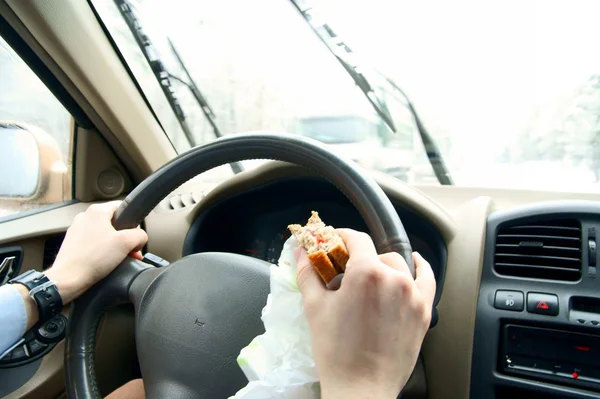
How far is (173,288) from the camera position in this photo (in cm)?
107

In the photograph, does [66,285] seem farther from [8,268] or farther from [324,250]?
[8,268]

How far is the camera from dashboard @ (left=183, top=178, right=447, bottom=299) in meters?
1.60

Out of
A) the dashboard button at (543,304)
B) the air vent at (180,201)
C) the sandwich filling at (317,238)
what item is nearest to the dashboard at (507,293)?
the dashboard button at (543,304)

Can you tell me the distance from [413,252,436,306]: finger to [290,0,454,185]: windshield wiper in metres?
1.08

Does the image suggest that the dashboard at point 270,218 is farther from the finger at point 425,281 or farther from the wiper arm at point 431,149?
the finger at point 425,281

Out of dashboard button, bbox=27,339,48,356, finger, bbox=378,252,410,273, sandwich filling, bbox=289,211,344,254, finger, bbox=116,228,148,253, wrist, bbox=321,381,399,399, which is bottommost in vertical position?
dashboard button, bbox=27,339,48,356

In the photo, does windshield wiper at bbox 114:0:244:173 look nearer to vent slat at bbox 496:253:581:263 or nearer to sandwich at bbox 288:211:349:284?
vent slat at bbox 496:253:581:263

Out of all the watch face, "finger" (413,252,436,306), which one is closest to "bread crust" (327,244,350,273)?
"finger" (413,252,436,306)

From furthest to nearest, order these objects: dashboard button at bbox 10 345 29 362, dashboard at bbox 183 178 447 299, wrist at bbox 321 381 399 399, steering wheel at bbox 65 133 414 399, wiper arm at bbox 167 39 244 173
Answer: wiper arm at bbox 167 39 244 173, dashboard at bbox 183 178 447 299, dashboard button at bbox 10 345 29 362, steering wheel at bbox 65 133 414 399, wrist at bbox 321 381 399 399

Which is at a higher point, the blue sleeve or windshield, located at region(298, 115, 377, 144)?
windshield, located at region(298, 115, 377, 144)

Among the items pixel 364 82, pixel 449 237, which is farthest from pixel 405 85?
pixel 449 237

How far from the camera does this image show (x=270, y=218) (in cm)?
179

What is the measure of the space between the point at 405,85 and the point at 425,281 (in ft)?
3.92

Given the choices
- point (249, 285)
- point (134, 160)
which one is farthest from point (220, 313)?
point (134, 160)
